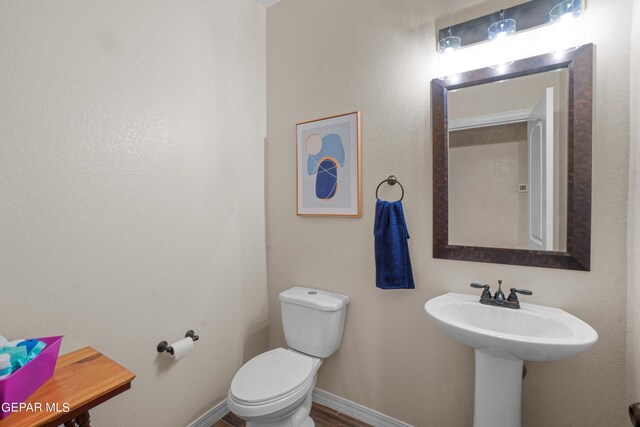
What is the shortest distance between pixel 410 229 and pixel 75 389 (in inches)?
59.9

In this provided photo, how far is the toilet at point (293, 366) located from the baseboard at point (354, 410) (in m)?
0.21

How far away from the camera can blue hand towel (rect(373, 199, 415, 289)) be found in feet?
5.07

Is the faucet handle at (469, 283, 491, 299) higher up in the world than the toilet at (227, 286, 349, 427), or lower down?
higher up

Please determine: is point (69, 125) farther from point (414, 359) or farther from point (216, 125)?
point (414, 359)

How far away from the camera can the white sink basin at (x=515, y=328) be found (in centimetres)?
96

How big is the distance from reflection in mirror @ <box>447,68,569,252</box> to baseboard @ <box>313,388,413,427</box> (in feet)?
3.63

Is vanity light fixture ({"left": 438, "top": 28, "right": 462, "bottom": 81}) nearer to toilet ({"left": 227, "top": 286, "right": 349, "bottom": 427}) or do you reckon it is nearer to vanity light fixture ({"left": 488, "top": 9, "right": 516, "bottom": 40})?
vanity light fixture ({"left": 488, "top": 9, "right": 516, "bottom": 40})

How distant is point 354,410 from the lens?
183cm

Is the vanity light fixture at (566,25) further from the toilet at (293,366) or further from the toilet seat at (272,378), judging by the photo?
the toilet seat at (272,378)

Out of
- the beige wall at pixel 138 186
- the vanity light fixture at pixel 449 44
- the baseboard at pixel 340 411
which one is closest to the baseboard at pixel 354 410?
the baseboard at pixel 340 411

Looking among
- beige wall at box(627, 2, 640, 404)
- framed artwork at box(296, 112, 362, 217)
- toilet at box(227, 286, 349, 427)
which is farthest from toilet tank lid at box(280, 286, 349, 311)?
beige wall at box(627, 2, 640, 404)

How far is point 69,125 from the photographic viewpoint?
1.21m

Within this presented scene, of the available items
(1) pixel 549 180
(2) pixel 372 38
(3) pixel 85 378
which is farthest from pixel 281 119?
(3) pixel 85 378

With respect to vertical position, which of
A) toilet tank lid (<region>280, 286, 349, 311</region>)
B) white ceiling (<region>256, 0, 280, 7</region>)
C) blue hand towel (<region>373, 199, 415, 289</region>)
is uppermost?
white ceiling (<region>256, 0, 280, 7</region>)
